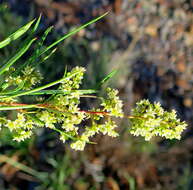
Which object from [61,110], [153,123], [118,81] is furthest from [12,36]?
[118,81]

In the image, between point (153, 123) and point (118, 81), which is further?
point (118, 81)

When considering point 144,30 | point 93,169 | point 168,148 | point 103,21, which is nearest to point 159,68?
point 144,30

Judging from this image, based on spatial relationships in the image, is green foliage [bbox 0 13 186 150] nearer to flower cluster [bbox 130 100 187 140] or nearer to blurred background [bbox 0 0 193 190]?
flower cluster [bbox 130 100 187 140]

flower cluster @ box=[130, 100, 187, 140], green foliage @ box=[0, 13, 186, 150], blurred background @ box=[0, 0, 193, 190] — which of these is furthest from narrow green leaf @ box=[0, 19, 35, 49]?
blurred background @ box=[0, 0, 193, 190]

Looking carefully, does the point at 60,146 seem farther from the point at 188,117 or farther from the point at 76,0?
the point at 76,0

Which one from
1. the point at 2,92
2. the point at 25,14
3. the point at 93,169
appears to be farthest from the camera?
the point at 25,14

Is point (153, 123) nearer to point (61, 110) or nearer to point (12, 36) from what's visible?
point (61, 110)
